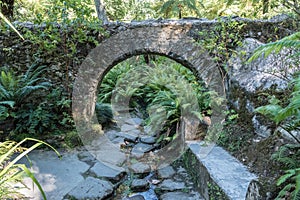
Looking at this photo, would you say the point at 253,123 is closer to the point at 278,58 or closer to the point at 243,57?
the point at 278,58

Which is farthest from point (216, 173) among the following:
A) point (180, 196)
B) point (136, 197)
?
point (136, 197)

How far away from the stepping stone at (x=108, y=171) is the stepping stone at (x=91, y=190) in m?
0.24

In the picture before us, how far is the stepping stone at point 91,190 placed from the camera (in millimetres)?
3086

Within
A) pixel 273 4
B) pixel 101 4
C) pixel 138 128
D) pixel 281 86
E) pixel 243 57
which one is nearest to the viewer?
pixel 273 4

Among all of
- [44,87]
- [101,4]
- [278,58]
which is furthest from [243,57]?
[101,4]

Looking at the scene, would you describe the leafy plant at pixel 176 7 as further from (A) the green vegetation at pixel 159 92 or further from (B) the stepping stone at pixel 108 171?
(B) the stepping stone at pixel 108 171

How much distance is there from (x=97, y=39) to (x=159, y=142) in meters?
2.46

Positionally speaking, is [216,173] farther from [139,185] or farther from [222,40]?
[222,40]

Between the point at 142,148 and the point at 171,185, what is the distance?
1598 mm

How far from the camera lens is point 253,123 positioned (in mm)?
3217

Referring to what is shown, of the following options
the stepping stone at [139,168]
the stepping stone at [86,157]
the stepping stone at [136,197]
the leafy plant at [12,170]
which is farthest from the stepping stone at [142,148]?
the leafy plant at [12,170]

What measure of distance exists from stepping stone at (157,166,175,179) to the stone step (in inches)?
14.1

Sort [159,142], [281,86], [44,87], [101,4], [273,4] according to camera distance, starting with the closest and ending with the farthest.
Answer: [273,4]
[281,86]
[44,87]
[159,142]
[101,4]

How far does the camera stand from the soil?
2133 mm
